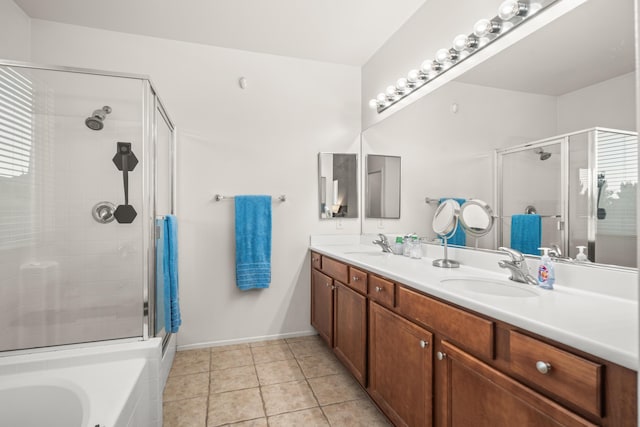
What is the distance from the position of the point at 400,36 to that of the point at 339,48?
53 centimetres

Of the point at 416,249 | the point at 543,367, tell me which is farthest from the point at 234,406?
the point at 543,367

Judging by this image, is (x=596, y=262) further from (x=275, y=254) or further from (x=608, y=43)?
(x=275, y=254)

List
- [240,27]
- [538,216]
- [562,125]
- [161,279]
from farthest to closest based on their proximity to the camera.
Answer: [240,27] → [161,279] → [538,216] → [562,125]

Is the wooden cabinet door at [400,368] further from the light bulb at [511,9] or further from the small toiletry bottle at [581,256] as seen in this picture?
the light bulb at [511,9]

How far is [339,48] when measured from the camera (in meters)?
2.67

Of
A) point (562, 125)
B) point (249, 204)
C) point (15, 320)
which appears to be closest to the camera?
point (562, 125)

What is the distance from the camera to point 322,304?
2.51 m

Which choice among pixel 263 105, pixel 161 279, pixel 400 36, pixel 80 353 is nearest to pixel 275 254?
pixel 161 279

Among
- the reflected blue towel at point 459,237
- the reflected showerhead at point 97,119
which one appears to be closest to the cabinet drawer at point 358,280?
the reflected blue towel at point 459,237

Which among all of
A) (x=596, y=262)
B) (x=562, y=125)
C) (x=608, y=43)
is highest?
(x=608, y=43)

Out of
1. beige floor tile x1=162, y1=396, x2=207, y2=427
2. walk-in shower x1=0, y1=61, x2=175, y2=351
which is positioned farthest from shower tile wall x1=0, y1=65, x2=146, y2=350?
beige floor tile x1=162, y1=396, x2=207, y2=427

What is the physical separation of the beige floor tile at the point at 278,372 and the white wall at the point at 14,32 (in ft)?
8.82

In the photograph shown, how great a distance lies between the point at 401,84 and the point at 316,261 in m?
1.57

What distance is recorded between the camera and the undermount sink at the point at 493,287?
1.23 m
